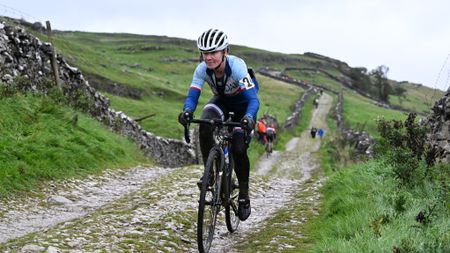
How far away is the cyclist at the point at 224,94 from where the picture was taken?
6605 mm

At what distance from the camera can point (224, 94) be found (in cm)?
726

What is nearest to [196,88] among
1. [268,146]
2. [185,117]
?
[185,117]

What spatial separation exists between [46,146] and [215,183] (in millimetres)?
7198

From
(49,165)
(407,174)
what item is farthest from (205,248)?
(49,165)

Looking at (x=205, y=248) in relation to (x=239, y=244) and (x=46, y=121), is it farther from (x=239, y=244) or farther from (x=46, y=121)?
(x=46, y=121)

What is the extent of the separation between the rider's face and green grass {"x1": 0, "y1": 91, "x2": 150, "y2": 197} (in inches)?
195

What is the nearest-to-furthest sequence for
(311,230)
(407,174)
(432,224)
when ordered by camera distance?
(432,224) → (311,230) → (407,174)

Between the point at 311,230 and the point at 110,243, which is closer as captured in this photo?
the point at 110,243

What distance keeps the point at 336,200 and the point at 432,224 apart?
3.07 m

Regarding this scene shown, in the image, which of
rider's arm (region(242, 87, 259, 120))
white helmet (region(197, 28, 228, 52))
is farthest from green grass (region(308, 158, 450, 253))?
white helmet (region(197, 28, 228, 52))

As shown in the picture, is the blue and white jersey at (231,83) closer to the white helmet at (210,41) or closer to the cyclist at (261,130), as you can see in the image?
the white helmet at (210,41)

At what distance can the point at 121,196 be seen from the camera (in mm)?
10914

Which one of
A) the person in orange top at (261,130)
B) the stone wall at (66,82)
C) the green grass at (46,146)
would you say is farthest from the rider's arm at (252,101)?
the person in orange top at (261,130)

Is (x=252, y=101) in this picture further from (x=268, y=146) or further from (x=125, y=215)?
(x=268, y=146)
